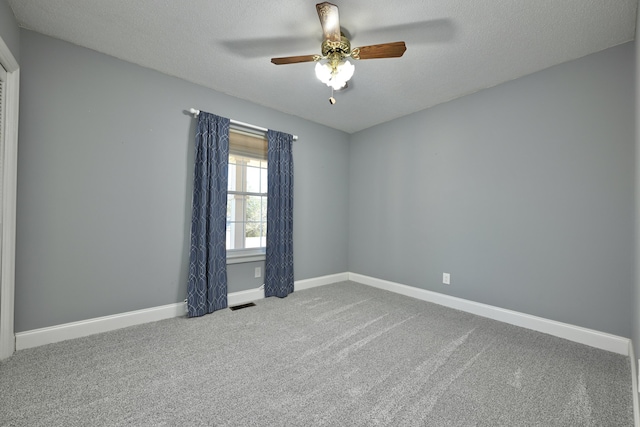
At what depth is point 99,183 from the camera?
7.65 ft

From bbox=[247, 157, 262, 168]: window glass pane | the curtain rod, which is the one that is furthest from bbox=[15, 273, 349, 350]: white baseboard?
the curtain rod

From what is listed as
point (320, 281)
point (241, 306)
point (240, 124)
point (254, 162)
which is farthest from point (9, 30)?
point (320, 281)

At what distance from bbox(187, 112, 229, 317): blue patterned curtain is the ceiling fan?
49.2 inches

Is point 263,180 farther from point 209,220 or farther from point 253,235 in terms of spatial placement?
point 209,220

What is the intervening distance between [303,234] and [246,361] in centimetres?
211

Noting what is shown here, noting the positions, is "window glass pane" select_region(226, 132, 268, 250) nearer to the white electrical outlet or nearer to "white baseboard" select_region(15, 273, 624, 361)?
"white baseboard" select_region(15, 273, 624, 361)

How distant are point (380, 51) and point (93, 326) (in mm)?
3213

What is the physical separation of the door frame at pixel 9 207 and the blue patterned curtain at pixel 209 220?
3.96 ft

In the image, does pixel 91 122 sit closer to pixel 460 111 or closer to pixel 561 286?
pixel 460 111

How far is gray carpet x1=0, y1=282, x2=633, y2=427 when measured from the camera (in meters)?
1.36

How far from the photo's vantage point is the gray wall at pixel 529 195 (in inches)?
82.8

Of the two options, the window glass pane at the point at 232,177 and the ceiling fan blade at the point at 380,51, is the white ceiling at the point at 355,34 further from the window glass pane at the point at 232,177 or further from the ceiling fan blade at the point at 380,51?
the window glass pane at the point at 232,177

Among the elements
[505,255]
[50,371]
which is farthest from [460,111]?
A: [50,371]

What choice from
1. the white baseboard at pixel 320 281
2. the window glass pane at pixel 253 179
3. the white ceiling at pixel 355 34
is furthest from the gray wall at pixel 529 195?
the window glass pane at pixel 253 179
